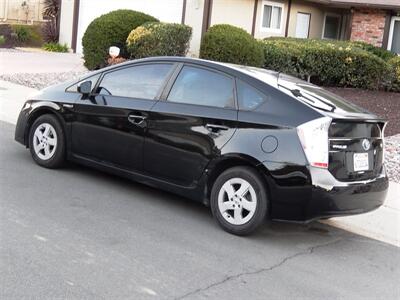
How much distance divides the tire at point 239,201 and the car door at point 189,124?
0.28 meters

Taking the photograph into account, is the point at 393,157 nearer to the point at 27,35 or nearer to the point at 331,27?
the point at 331,27

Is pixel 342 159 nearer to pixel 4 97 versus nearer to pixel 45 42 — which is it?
pixel 4 97

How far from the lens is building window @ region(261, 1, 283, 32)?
2073cm

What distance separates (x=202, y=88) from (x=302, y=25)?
1800 centimetres

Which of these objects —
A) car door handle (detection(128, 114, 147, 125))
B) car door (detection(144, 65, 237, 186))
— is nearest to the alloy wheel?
car door handle (detection(128, 114, 147, 125))

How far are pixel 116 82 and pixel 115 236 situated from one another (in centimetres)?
204

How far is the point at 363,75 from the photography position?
1672cm

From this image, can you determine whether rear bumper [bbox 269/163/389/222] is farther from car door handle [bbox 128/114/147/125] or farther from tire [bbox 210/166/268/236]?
car door handle [bbox 128/114/147/125]

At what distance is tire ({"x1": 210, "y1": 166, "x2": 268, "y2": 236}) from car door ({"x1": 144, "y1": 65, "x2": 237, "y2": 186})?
0.28 metres

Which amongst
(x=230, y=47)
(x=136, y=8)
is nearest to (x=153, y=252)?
(x=230, y=47)

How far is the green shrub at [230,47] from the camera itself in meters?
14.1

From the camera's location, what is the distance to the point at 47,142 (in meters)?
6.88

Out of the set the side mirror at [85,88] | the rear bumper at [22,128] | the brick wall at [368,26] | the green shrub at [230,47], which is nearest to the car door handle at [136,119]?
the side mirror at [85,88]

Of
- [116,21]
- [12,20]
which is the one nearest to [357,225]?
[116,21]
